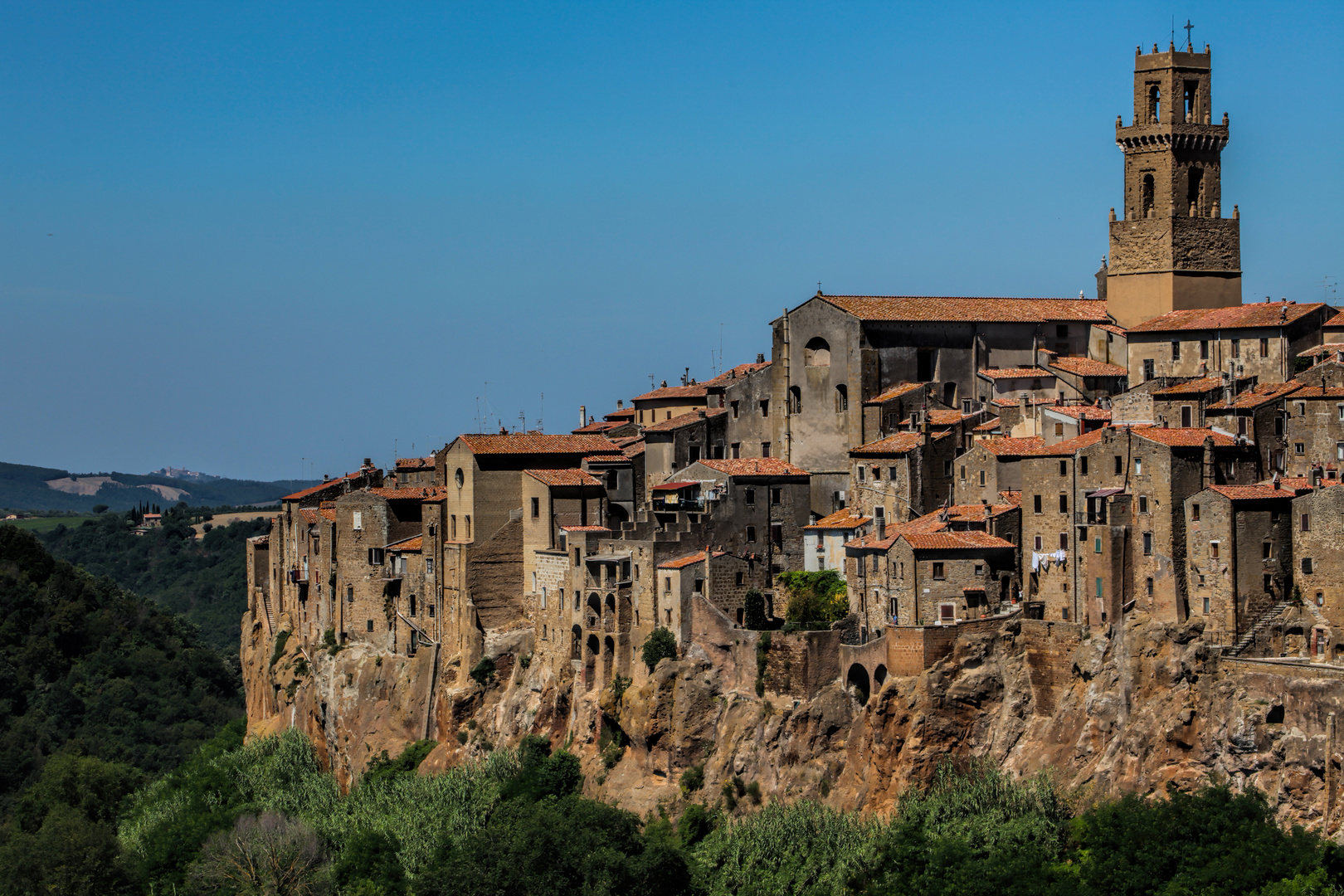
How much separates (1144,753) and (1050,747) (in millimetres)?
4183

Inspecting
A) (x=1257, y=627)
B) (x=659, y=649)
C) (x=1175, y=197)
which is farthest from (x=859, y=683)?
Result: (x=1175, y=197)

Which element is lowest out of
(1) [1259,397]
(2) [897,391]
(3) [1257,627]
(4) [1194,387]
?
(3) [1257,627]

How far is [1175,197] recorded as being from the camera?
3250 inches

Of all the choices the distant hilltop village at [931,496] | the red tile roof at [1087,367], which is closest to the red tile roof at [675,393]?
the distant hilltop village at [931,496]

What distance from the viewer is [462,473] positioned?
86.5 meters

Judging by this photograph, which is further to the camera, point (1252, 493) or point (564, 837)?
point (564, 837)

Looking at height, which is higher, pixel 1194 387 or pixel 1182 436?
pixel 1194 387

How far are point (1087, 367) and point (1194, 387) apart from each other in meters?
10.7

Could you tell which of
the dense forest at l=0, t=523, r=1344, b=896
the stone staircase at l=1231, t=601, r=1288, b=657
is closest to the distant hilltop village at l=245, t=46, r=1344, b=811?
the stone staircase at l=1231, t=601, r=1288, b=657

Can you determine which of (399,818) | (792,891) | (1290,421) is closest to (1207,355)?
(1290,421)

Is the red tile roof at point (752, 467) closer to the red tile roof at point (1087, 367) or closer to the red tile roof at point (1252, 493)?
the red tile roof at point (1087, 367)

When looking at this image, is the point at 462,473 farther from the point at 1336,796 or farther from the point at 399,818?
the point at 1336,796

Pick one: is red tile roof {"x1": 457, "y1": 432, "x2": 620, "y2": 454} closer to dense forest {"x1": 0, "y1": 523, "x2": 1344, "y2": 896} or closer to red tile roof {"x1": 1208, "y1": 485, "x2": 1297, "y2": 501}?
dense forest {"x1": 0, "y1": 523, "x2": 1344, "y2": 896}

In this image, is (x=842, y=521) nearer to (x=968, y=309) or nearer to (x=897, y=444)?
(x=897, y=444)
